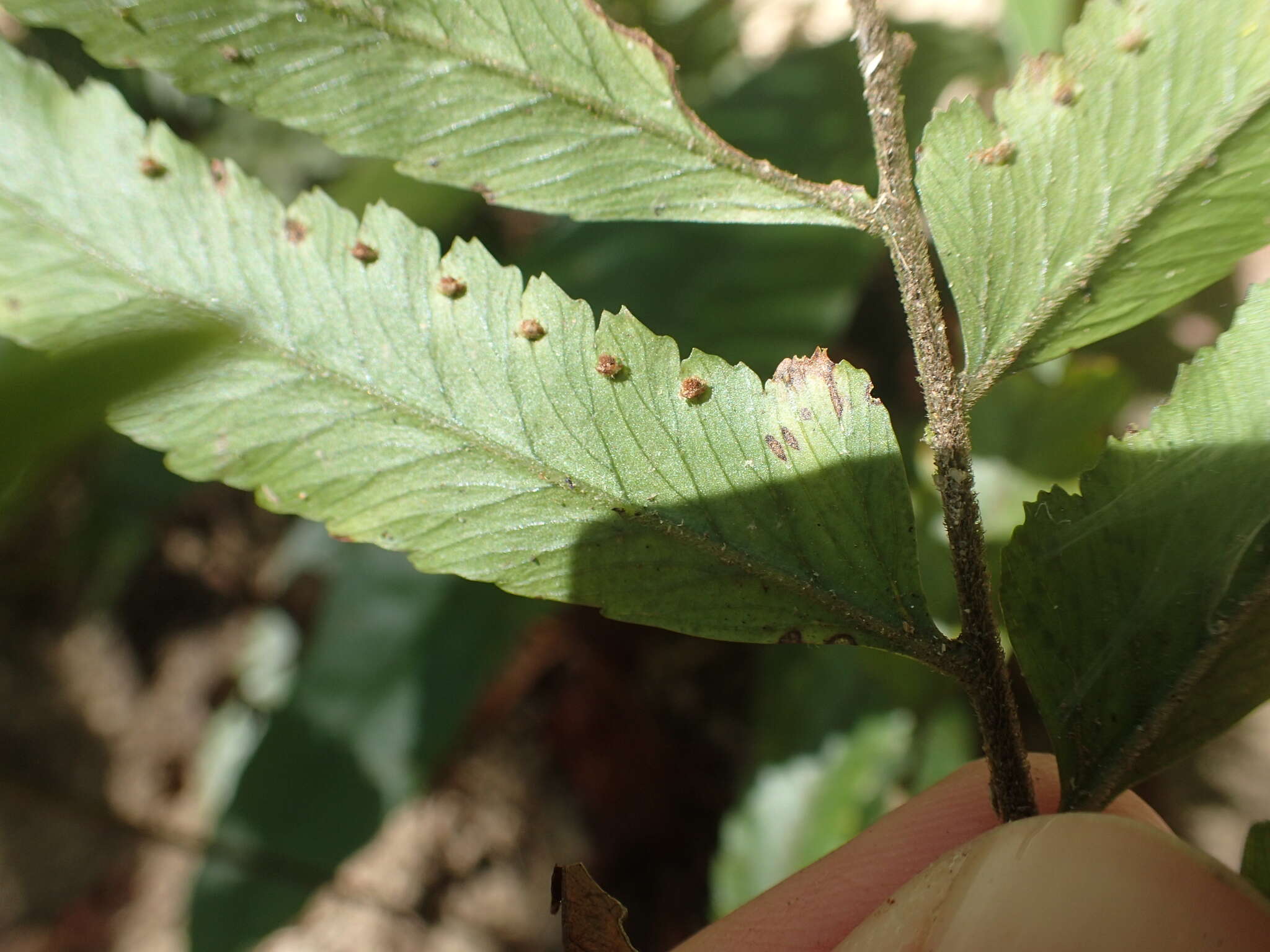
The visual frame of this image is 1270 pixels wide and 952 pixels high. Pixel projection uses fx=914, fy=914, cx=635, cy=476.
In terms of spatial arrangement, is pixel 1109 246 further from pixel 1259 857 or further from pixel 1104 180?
pixel 1259 857

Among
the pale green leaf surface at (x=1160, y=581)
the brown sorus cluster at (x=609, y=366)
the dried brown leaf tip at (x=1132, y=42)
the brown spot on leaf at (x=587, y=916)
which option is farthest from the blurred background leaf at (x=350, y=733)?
the dried brown leaf tip at (x=1132, y=42)

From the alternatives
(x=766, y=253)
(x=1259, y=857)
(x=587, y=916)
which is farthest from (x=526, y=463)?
(x=766, y=253)

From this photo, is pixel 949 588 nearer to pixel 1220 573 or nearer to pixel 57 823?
pixel 1220 573

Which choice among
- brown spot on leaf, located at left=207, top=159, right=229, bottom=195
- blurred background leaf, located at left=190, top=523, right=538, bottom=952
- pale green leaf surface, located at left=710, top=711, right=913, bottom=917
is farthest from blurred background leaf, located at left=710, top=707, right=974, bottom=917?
brown spot on leaf, located at left=207, top=159, right=229, bottom=195

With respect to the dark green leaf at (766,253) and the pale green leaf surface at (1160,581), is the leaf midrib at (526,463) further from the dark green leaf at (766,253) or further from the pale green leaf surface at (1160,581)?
the dark green leaf at (766,253)

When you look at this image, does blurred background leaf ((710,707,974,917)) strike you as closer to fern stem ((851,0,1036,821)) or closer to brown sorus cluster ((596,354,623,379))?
fern stem ((851,0,1036,821))

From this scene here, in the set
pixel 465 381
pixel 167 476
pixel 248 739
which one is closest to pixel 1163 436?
pixel 465 381
